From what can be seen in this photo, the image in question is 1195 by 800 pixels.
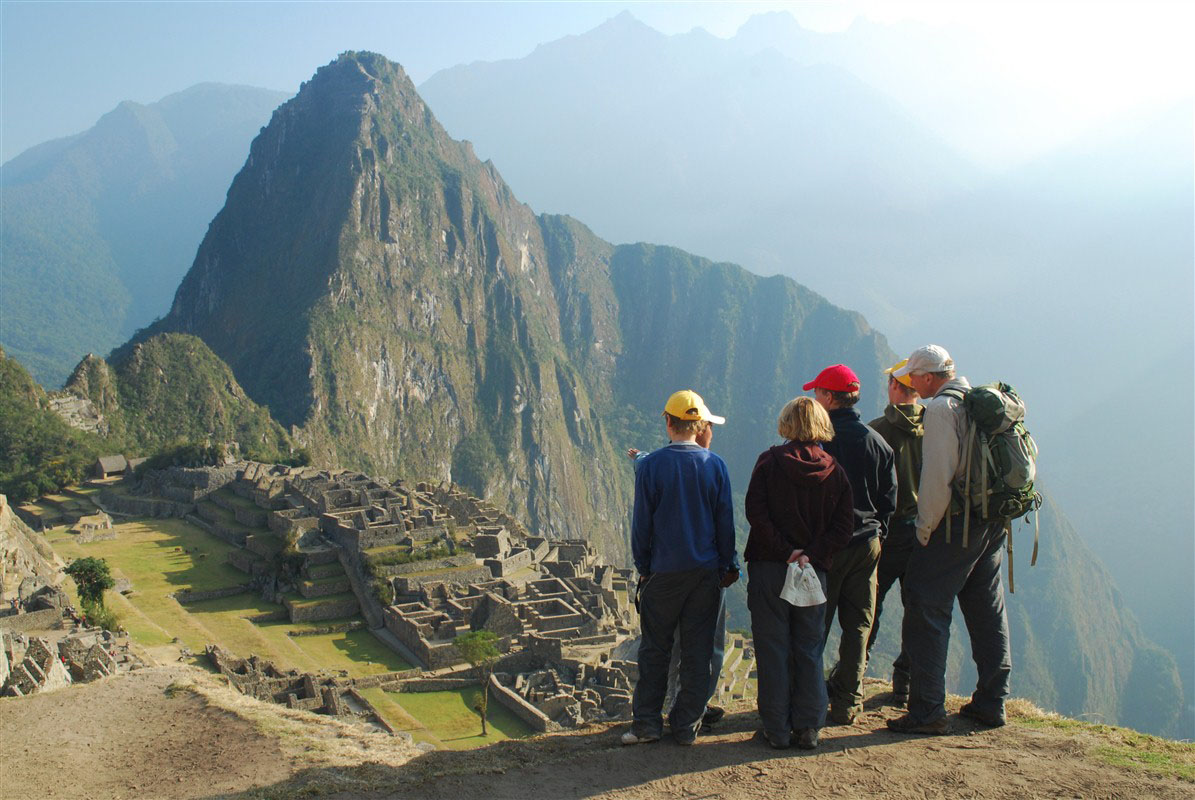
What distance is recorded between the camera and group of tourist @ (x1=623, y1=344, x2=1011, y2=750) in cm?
686

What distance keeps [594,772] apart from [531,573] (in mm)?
27969

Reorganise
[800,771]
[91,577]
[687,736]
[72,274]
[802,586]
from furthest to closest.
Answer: [72,274] → [91,577] → [687,736] → [802,586] → [800,771]

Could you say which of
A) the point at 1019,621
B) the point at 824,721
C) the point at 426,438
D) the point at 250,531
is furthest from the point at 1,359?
the point at 1019,621

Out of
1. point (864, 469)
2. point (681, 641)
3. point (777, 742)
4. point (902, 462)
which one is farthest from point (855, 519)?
point (777, 742)

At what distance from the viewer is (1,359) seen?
62531 millimetres

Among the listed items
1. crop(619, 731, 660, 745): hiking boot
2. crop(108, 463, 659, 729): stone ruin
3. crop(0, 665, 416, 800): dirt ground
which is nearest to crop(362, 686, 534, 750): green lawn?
crop(108, 463, 659, 729): stone ruin

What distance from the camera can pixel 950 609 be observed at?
7.19 meters

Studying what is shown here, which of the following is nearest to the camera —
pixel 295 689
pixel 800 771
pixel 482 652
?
pixel 800 771

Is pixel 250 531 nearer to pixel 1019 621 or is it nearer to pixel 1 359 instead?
pixel 1 359

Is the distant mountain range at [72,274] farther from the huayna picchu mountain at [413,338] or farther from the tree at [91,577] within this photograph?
the tree at [91,577]

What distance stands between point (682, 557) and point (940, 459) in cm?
212

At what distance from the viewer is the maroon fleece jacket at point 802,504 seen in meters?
6.81

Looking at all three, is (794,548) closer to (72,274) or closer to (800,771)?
(800,771)

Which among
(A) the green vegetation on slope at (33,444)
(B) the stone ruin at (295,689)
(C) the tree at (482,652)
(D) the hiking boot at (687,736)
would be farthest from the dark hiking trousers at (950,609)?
(A) the green vegetation on slope at (33,444)
